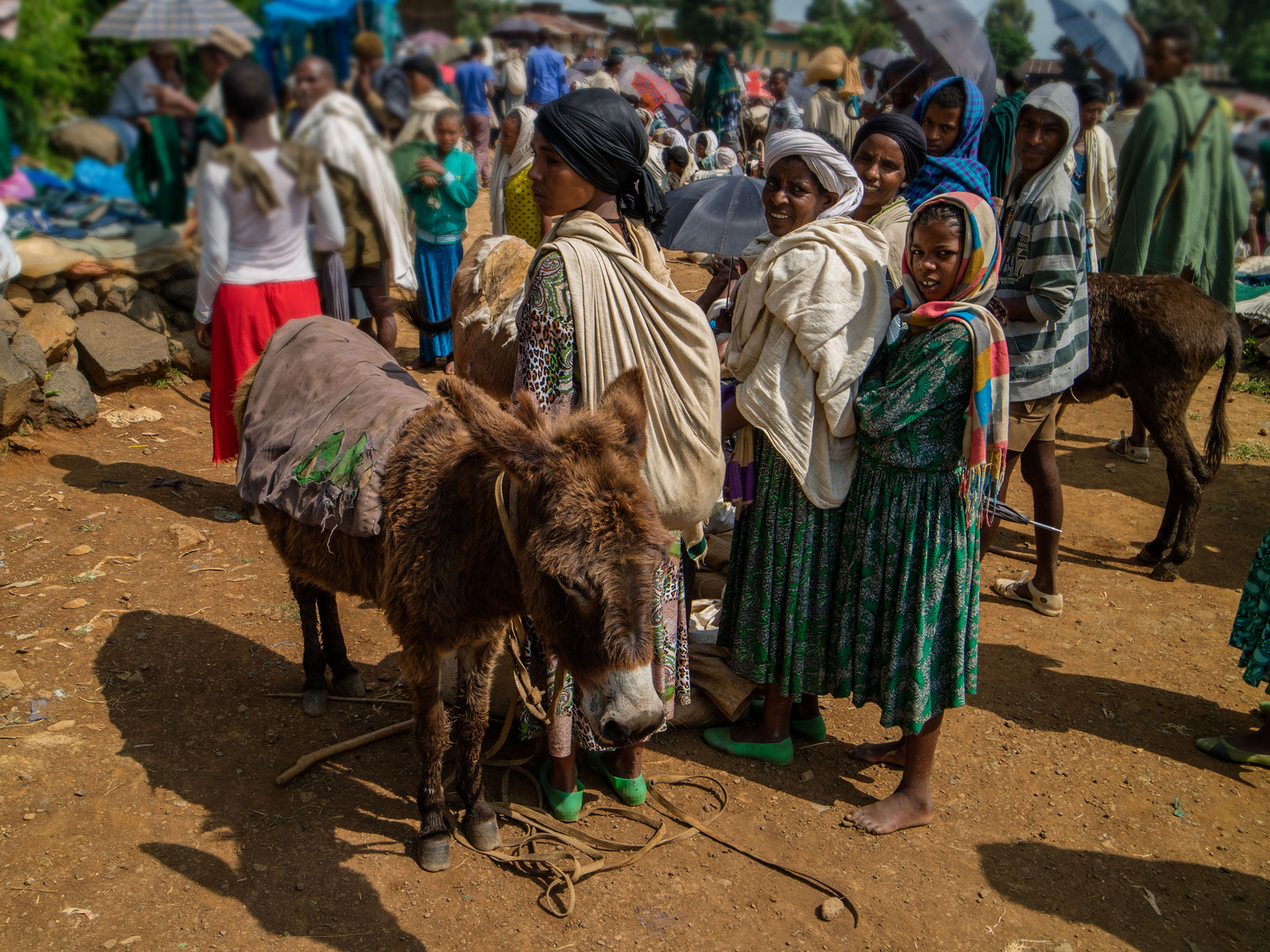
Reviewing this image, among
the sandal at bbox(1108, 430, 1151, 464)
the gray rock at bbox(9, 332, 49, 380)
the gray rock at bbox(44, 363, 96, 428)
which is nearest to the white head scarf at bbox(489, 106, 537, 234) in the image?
→ the gray rock at bbox(44, 363, 96, 428)

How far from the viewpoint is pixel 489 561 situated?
2.79 metres

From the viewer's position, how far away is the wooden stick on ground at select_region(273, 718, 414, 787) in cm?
346

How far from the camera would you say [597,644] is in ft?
7.47

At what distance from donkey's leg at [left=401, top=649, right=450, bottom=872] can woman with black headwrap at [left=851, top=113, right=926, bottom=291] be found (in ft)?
9.29

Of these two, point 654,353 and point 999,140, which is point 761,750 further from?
point 999,140

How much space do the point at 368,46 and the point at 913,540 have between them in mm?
2612

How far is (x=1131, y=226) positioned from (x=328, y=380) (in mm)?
4328

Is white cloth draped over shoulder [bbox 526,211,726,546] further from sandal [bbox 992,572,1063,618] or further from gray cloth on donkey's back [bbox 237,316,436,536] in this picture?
sandal [bbox 992,572,1063,618]

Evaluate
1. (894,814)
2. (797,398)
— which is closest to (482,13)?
(797,398)

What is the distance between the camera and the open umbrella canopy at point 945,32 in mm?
2738

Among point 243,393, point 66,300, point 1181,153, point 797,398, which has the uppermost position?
point 1181,153

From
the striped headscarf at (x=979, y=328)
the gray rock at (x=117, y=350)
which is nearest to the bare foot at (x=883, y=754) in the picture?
the striped headscarf at (x=979, y=328)

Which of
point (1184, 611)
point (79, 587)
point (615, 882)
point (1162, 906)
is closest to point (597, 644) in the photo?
point (615, 882)

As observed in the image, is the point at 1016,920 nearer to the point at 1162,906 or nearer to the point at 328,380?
the point at 1162,906
